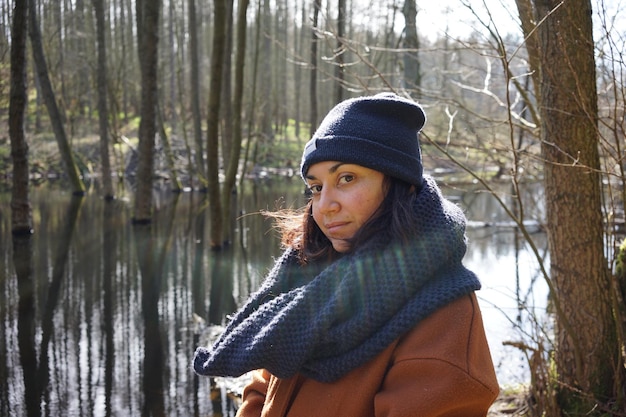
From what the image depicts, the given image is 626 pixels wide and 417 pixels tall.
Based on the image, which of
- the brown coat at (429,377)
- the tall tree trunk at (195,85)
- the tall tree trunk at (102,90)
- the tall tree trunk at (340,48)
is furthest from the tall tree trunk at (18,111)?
the brown coat at (429,377)

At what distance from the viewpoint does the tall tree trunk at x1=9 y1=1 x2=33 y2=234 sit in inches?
451

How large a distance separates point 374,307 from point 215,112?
9539 millimetres

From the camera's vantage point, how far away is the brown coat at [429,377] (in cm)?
130

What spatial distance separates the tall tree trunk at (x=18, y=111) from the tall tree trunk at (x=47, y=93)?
15.7 ft

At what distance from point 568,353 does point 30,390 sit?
4.16m

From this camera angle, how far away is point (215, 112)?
10641mm

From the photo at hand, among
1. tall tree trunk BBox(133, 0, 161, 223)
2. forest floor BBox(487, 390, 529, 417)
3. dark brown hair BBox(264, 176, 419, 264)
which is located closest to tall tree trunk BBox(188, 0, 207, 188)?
tall tree trunk BBox(133, 0, 161, 223)

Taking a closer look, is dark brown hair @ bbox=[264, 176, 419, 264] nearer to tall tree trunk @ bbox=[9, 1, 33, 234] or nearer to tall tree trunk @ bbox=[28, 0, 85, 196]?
tall tree trunk @ bbox=[9, 1, 33, 234]

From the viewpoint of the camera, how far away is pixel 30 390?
5.43 metres

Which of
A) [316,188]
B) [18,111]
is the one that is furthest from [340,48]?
[18,111]

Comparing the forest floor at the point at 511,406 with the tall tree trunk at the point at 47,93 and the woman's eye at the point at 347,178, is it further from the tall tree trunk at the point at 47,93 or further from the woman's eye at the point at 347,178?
the tall tree trunk at the point at 47,93

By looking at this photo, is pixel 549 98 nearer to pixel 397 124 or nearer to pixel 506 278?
pixel 397 124

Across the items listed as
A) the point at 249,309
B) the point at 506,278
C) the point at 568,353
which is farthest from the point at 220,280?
the point at 249,309

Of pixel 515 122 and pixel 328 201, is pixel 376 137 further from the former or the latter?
pixel 515 122
